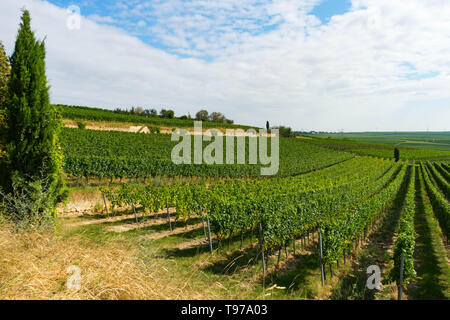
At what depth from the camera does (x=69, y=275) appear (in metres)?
3.55

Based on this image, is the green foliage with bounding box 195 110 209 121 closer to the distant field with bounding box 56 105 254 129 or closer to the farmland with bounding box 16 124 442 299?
the distant field with bounding box 56 105 254 129

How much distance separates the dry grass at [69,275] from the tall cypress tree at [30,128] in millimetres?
3570

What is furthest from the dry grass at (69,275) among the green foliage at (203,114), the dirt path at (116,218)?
the green foliage at (203,114)

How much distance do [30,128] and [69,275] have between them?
20.4 ft

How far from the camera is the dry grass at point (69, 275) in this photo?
3.15 m

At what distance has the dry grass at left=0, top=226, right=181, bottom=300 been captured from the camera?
3150mm

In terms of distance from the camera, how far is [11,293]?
299 centimetres

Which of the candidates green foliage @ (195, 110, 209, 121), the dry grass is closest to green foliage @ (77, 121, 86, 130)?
the dry grass

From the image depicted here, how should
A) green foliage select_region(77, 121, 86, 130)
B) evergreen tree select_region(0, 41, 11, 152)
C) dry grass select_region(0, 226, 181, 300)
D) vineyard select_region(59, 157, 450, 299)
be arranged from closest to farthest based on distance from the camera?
dry grass select_region(0, 226, 181, 300) < evergreen tree select_region(0, 41, 11, 152) < vineyard select_region(59, 157, 450, 299) < green foliage select_region(77, 121, 86, 130)

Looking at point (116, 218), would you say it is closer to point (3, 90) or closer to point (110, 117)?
point (3, 90)

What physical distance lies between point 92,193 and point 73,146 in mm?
20377

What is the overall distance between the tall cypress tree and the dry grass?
3.57 meters

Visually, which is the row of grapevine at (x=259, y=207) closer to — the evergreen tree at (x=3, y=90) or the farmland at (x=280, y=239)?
the farmland at (x=280, y=239)
